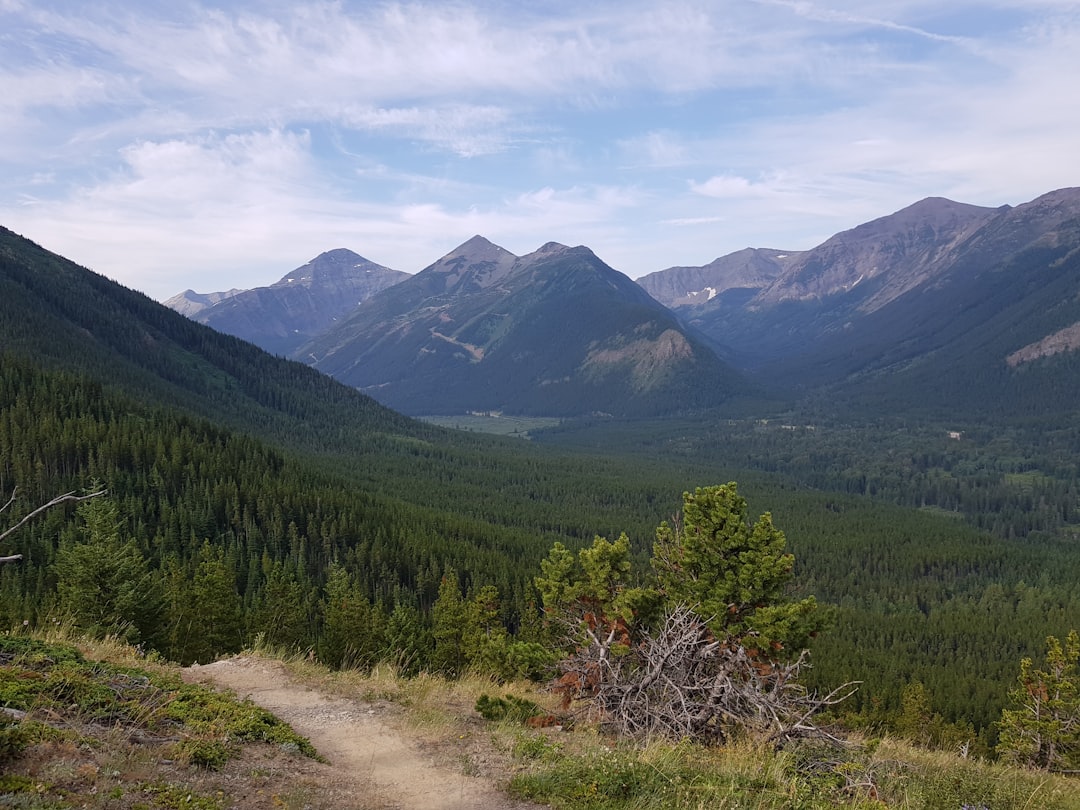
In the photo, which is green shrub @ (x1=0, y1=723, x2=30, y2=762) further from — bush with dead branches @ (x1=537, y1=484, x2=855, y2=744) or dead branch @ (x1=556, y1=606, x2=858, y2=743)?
bush with dead branches @ (x1=537, y1=484, x2=855, y2=744)

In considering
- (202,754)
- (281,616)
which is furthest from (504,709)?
(281,616)

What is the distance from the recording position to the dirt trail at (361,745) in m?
11.9

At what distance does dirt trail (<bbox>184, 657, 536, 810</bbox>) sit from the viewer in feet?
39.1

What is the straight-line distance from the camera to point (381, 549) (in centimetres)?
8994

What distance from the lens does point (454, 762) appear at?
1386cm

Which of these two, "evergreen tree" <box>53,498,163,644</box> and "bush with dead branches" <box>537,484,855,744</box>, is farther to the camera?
"evergreen tree" <box>53,498,163,644</box>

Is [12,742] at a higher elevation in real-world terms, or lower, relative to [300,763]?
higher

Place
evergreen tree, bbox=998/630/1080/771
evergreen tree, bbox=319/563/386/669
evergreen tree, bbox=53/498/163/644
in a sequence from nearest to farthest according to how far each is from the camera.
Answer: evergreen tree, bbox=53/498/163/644
evergreen tree, bbox=998/630/1080/771
evergreen tree, bbox=319/563/386/669

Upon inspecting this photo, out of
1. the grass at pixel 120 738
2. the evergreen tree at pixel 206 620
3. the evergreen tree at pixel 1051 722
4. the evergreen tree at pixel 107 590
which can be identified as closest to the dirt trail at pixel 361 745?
the grass at pixel 120 738

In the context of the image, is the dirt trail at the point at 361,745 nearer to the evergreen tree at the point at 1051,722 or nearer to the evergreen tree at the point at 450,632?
the evergreen tree at the point at 450,632

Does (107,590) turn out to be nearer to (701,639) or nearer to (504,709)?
(504,709)

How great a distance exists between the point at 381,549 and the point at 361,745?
257ft

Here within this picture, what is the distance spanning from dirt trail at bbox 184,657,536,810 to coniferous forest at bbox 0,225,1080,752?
305 inches

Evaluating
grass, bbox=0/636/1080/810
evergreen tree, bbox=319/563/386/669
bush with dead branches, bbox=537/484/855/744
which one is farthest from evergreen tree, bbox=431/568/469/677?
grass, bbox=0/636/1080/810
